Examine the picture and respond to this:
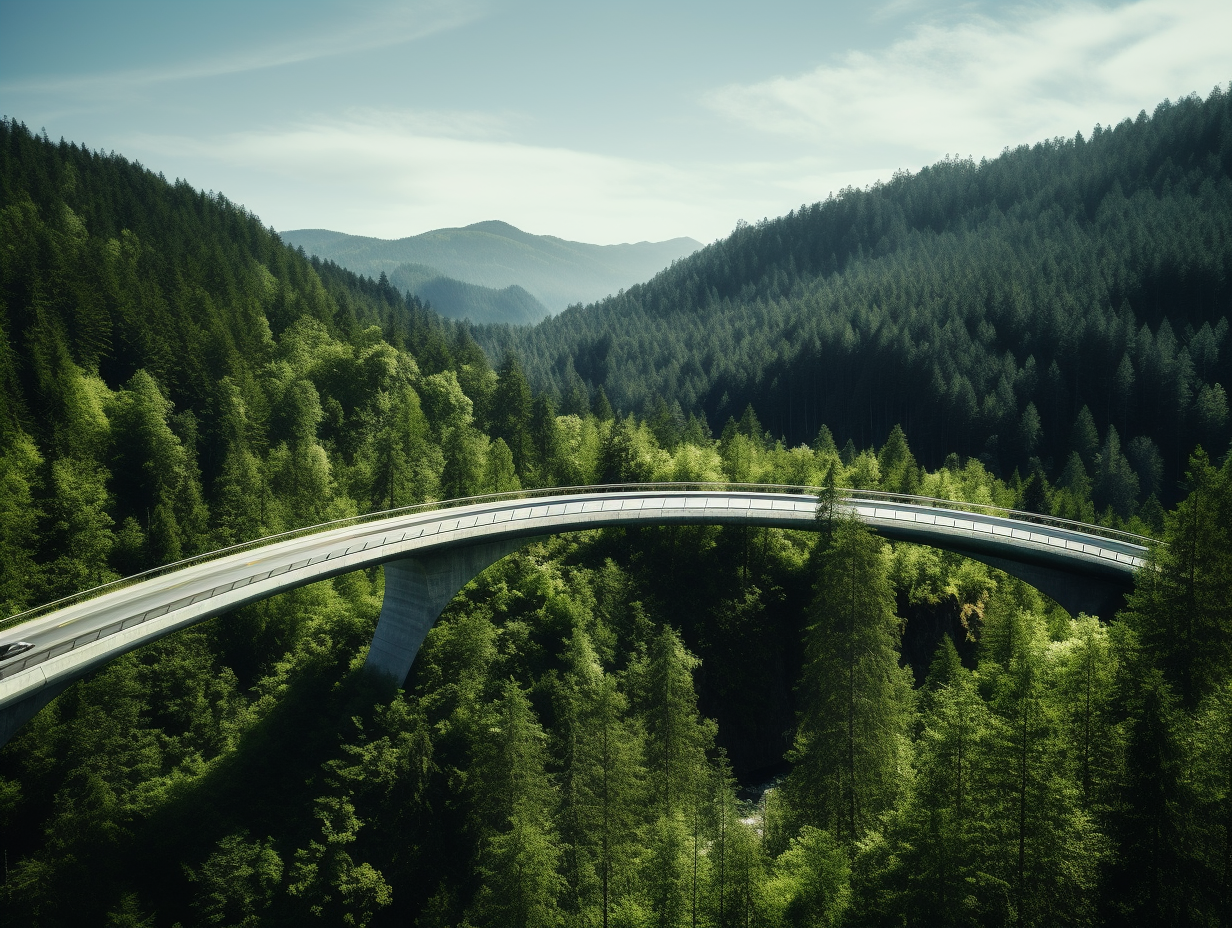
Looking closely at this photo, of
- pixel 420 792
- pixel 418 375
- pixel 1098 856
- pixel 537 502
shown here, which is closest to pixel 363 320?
pixel 418 375

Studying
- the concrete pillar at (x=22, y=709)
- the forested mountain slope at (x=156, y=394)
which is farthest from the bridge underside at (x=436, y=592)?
the concrete pillar at (x=22, y=709)

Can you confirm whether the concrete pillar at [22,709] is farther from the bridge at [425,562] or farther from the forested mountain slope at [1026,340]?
the forested mountain slope at [1026,340]

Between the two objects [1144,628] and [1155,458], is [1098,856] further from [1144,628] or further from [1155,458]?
[1155,458]

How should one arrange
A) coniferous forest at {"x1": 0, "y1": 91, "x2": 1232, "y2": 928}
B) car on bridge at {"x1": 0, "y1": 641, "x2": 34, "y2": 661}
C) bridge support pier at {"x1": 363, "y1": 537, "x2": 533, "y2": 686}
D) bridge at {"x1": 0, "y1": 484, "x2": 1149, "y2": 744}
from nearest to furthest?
coniferous forest at {"x1": 0, "y1": 91, "x2": 1232, "y2": 928} < car on bridge at {"x1": 0, "y1": 641, "x2": 34, "y2": 661} < bridge at {"x1": 0, "y1": 484, "x2": 1149, "y2": 744} < bridge support pier at {"x1": 363, "y1": 537, "x2": 533, "y2": 686}

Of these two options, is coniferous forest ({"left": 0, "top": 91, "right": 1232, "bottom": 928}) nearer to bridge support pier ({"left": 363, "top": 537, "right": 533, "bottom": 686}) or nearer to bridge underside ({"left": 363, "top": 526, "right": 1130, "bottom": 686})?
bridge support pier ({"left": 363, "top": 537, "right": 533, "bottom": 686})

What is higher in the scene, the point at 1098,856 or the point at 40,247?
the point at 40,247

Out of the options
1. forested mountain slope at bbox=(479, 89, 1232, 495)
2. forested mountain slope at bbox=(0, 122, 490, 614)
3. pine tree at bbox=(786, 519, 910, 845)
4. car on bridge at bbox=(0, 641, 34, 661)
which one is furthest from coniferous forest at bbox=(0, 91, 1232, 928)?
car on bridge at bbox=(0, 641, 34, 661)

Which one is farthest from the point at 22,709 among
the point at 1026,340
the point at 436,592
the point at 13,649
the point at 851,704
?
A: the point at 1026,340
